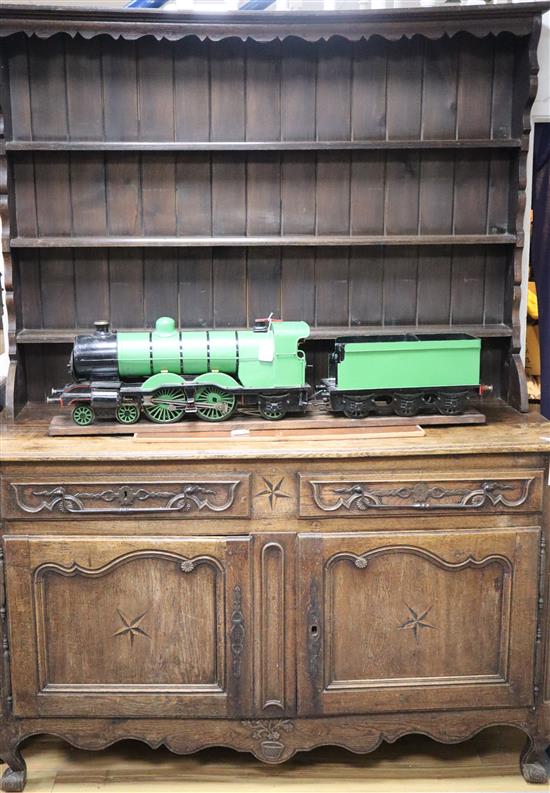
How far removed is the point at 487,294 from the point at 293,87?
0.96 m

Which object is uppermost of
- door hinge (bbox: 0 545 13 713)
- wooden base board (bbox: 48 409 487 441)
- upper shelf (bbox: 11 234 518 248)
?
upper shelf (bbox: 11 234 518 248)

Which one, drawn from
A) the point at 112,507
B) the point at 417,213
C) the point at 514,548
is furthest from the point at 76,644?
the point at 417,213

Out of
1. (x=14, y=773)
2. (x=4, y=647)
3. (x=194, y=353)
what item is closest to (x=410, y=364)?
(x=194, y=353)

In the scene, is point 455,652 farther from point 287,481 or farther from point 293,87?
point 293,87

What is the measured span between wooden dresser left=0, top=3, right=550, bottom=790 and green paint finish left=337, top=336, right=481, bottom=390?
192 millimetres

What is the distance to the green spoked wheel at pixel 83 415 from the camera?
255 cm

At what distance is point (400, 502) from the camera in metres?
2.41

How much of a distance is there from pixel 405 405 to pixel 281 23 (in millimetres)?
1206

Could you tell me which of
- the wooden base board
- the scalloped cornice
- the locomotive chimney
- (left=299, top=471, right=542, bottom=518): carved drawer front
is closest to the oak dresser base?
(left=299, top=471, right=542, bottom=518): carved drawer front

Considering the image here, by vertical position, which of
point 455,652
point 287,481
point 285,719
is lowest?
point 285,719

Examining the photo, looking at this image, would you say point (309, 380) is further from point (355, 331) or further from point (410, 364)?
point (410, 364)

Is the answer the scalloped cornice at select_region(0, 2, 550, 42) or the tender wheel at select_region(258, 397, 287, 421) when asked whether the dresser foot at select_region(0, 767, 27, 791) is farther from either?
the scalloped cornice at select_region(0, 2, 550, 42)

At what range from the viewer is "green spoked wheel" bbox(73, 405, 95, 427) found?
255 centimetres

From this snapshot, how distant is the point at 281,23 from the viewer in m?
2.58
